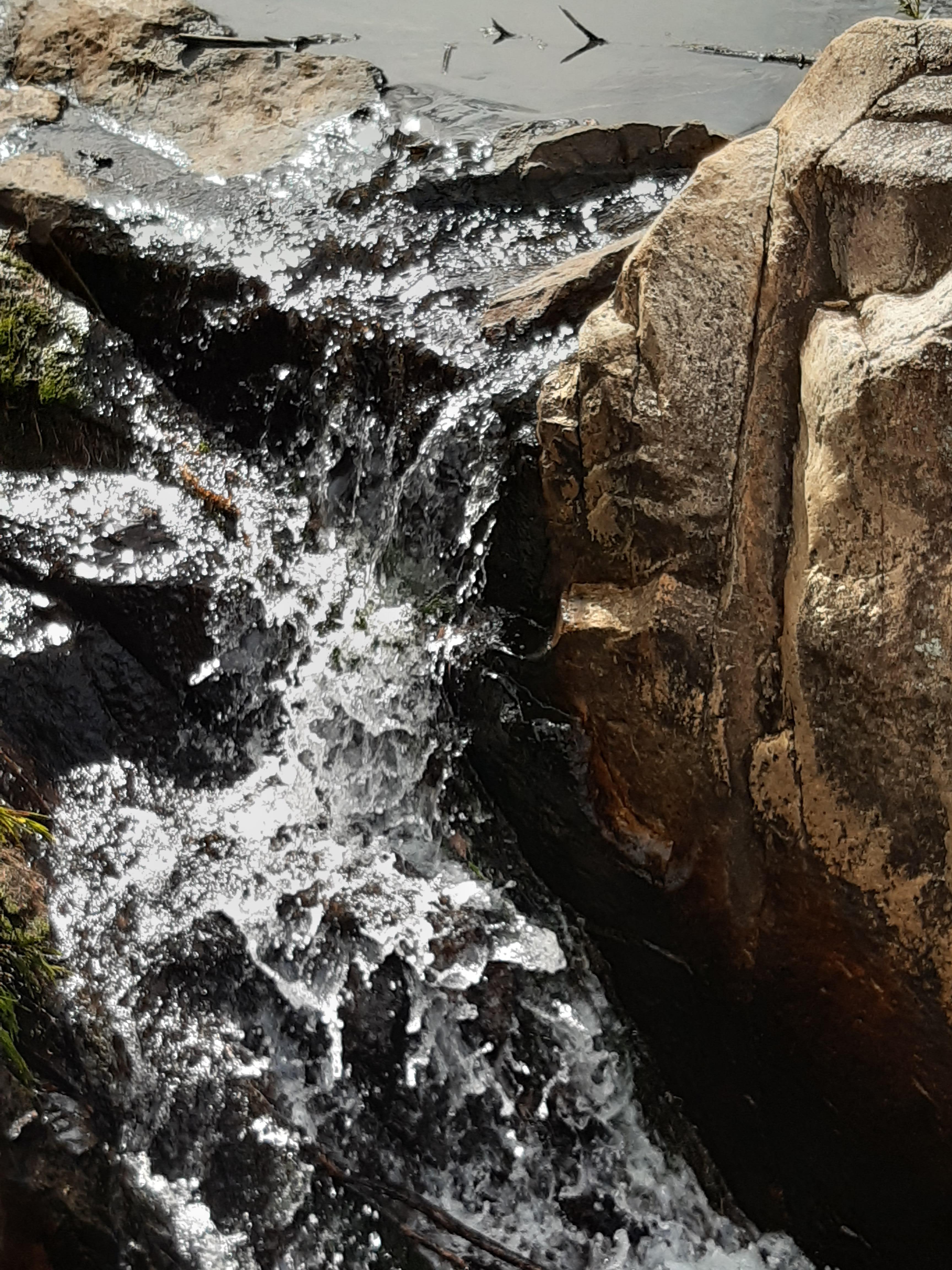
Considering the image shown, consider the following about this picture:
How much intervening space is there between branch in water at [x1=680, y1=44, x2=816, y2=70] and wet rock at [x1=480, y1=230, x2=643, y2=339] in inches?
91.7

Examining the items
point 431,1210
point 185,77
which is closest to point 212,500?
point 431,1210

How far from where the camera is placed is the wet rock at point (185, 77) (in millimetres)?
4473

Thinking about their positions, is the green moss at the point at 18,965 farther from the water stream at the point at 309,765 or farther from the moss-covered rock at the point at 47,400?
the moss-covered rock at the point at 47,400

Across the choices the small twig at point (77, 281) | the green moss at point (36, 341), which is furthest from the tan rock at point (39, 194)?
the green moss at point (36, 341)

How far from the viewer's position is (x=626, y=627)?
239cm

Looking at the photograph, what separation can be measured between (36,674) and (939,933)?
2353 millimetres

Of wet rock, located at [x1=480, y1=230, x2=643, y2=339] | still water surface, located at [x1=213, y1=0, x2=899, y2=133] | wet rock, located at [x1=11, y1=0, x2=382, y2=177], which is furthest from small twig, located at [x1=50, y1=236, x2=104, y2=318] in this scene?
still water surface, located at [x1=213, y1=0, x2=899, y2=133]

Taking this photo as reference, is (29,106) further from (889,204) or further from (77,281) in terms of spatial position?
(889,204)

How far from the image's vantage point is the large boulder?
6.27ft

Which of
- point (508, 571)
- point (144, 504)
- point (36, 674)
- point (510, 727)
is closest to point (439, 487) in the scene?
point (508, 571)

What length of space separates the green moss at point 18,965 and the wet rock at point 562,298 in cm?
194

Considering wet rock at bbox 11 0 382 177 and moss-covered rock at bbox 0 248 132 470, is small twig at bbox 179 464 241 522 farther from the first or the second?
wet rock at bbox 11 0 382 177

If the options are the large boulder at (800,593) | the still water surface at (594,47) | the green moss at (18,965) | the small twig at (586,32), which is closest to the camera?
the large boulder at (800,593)

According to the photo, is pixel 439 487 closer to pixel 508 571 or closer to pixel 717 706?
pixel 508 571
